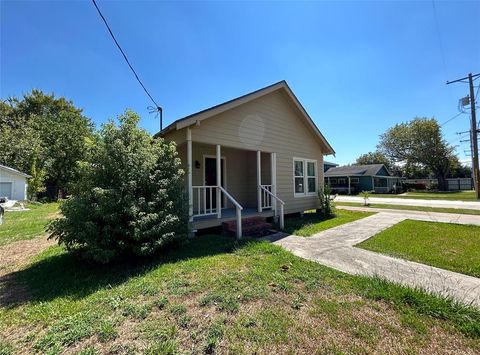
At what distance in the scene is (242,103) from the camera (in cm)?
764

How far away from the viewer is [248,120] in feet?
26.9

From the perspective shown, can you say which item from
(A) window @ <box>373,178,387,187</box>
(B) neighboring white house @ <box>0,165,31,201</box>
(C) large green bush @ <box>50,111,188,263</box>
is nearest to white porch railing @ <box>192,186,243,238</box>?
(C) large green bush @ <box>50,111,188,263</box>

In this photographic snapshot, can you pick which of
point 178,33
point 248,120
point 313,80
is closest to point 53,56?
point 178,33

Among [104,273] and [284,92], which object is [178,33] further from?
[104,273]

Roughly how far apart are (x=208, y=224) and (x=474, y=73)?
24.4m

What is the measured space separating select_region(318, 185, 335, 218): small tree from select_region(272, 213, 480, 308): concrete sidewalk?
354 centimetres

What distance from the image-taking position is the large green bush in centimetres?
427

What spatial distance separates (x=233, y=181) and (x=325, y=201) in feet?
15.5

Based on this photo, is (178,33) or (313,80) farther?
(313,80)

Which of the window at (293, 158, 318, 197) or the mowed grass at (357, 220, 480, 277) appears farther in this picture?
the window at (293, 158, 318, 197)

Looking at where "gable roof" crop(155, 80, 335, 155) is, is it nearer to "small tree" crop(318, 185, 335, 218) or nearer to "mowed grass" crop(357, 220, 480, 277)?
"small tree" crop(318, 185, 335, 218)

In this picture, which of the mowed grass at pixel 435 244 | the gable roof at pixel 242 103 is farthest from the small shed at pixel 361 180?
the mowed grass at pixel 435 244

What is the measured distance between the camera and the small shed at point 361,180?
31.0m

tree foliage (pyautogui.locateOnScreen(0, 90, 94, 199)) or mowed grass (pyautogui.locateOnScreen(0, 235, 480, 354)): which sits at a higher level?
tree foliage (pyautogui.locateOnScreen(0, 90, 94, 199))
